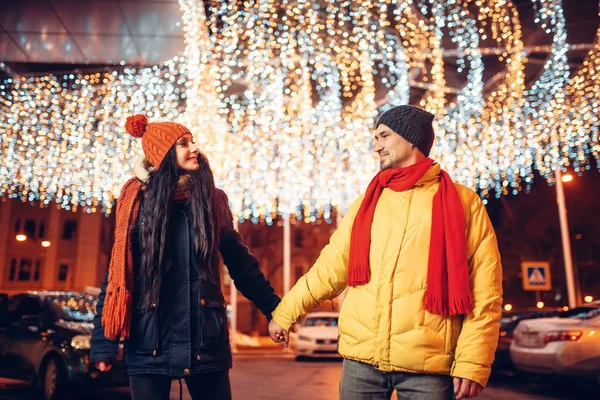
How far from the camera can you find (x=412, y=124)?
2850 mm

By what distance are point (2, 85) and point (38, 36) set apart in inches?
85.5

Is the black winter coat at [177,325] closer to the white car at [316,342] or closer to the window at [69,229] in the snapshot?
the white car at [316,342]

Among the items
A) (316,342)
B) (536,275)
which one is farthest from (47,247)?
(536,275)

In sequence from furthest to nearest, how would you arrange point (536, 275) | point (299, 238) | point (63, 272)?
point (299, 238) → point (63, 272) → point (536, 275)

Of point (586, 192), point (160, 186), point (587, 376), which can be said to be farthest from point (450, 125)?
point (586, 192)

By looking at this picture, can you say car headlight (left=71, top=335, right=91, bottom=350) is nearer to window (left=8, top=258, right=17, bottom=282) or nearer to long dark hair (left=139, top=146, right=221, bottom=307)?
long dark hair (left=139, top=146, right=221, bottom=307)

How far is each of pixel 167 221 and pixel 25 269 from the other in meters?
40.6

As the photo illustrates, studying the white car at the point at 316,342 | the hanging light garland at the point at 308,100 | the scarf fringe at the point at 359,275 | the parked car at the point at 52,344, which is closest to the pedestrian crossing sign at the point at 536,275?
the hanging light garland at the point at 308,100

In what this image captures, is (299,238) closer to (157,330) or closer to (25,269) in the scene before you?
(25,269)

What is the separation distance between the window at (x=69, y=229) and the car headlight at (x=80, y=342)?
34.2 m

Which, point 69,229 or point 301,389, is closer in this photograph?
point 301,389

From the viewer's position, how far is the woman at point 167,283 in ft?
8.96

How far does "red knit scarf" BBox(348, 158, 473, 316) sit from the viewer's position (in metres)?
2.47

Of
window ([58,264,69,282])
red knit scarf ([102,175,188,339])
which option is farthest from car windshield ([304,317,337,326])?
window ([58,264,69,282])
